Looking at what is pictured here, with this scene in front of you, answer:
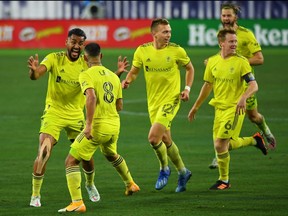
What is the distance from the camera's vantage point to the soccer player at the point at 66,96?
14.2m

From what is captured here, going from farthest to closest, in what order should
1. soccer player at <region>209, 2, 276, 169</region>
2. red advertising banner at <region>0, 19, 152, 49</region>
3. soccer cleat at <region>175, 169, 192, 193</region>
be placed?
red advertising banner at <region>0, 19, 152, 49</region>, soccer player at <region>209, 2, 276, 169</region>, soccer cleat at <region>175, 169, 192, 193</region>

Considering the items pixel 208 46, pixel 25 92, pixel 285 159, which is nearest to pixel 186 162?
pixel 285 159

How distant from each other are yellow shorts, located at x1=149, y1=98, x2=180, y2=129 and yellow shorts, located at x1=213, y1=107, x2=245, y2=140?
64 cm

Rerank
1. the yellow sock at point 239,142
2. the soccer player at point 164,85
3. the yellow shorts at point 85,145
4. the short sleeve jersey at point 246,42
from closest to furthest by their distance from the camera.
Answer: the yellow shorts at point 85,145, the soccer player at point 164,85, the yellow sock at point 239,142, the short sleeve jersey at point 246,42

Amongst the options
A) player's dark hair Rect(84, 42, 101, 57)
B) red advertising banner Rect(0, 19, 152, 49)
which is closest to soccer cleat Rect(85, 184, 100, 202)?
player's dark hair Rect(84, 42, 101, 57)

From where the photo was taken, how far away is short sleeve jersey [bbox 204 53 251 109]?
15.1 m

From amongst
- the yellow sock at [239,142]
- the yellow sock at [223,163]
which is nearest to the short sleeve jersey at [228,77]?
the yellow sock at [223,163]

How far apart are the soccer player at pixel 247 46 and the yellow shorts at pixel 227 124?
1814mm

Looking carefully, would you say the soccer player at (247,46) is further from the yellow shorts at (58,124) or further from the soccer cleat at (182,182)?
the yellow shorts at (58,124)

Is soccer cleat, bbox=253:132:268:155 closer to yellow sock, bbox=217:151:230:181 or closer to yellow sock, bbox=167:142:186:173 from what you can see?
yellow sock, bbox=217:151:230:181

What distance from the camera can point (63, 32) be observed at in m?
40.3

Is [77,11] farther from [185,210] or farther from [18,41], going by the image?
[185,210]

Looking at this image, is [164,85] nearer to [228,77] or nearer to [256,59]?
[228,77]

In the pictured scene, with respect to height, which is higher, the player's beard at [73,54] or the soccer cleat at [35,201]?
the player's beard at [73,54]
